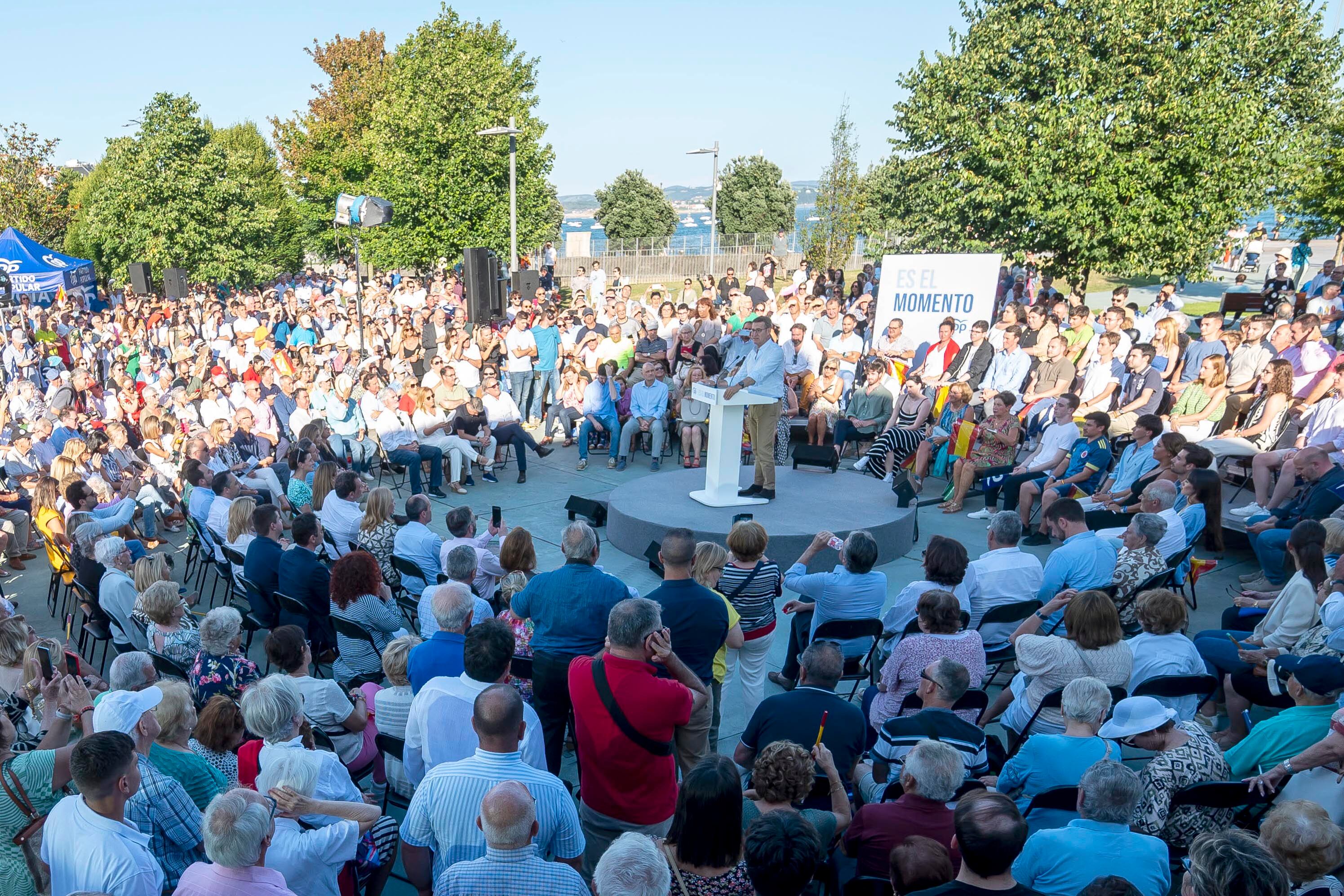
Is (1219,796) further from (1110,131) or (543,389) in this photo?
(1110,131)

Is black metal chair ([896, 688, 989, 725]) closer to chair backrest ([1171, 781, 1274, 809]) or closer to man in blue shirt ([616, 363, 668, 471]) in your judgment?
chair backrest ([1171, 781, 1274, 809])

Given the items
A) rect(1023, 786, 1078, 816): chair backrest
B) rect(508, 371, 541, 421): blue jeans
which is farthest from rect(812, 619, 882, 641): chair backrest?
rect(508, 371, 541, 421): blue jeans

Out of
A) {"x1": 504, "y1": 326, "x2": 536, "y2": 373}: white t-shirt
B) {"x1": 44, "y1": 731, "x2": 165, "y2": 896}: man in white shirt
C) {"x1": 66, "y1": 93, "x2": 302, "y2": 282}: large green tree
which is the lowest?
{"x1": 44, "y1": 731, "x2": 165, "y2": 896}: man in white shirt

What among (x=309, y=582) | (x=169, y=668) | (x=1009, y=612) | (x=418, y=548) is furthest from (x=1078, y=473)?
(x=169, y=668)

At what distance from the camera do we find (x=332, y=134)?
1372 inches

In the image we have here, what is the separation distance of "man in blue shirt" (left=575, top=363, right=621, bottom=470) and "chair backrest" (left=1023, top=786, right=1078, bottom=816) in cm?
820

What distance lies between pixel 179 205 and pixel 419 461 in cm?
1812

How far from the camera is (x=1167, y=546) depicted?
6.36 meters

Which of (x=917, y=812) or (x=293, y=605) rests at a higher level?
(x=917, y=812)

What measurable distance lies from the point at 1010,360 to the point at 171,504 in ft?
29.4

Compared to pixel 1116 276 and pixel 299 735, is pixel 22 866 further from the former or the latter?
pixel 1116 276

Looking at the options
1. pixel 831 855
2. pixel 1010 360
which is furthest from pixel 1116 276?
pixel 831 855

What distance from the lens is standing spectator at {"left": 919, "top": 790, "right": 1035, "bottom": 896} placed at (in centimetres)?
274

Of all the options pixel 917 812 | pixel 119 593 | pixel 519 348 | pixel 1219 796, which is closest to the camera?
pixel 917 812
